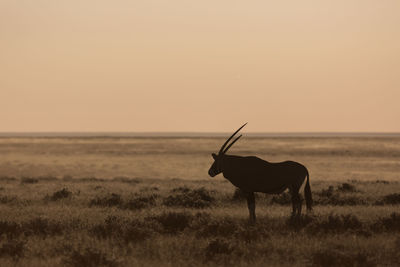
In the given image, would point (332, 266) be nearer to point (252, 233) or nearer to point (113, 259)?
point (252, 233)

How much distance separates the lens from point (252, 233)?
1316 centimetres

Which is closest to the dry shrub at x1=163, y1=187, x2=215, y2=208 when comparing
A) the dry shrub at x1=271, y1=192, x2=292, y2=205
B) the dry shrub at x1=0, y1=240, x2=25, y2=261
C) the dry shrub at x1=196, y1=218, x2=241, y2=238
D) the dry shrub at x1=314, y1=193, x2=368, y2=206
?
the dry shrub at x1=271, y1=192, x2=292, y2=205

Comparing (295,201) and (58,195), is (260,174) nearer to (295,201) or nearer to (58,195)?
(295,201)

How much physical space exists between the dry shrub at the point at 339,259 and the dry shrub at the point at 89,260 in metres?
3.43

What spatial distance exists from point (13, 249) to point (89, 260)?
6.38ft

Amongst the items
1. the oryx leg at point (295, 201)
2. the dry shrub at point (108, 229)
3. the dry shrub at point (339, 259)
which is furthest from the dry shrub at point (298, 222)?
the dry shrub at point (108, 229)

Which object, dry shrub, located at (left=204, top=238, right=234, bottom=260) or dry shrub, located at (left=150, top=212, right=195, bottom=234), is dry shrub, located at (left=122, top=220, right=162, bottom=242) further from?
dry shrub, located at (left=204, top=238, right=234, bottom=260)

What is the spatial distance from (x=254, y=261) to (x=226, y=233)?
2.80 metres

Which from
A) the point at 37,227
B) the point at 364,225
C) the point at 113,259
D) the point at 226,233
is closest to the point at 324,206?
the point at 364,225

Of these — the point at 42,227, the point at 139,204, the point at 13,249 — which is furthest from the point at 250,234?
the point at 139,204

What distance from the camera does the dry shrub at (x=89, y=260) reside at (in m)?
10.6

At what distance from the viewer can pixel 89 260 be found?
10.7 metres

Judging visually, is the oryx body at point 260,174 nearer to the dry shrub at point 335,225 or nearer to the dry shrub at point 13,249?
the dry shrub at point 335,225

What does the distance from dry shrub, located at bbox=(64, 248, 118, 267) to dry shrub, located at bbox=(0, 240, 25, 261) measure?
128 centimetres
